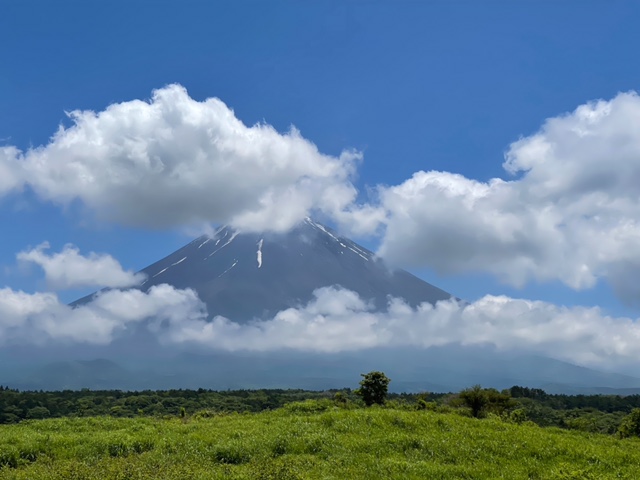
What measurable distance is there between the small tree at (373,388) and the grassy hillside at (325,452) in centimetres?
912

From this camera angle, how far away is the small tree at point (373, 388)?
27.3 meters

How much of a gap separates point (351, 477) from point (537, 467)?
503 centimetres

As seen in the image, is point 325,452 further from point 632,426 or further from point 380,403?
point 632,426

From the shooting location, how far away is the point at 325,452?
559 inches

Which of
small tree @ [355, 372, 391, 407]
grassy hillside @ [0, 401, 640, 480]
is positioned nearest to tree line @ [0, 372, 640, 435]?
small tree @ [355, 372, 391, 407]

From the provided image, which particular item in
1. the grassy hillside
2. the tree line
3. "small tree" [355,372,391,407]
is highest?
"small tree" [355,372,391,407]

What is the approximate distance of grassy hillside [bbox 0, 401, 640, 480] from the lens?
12.3 meters

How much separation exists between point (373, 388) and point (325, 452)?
537 inches

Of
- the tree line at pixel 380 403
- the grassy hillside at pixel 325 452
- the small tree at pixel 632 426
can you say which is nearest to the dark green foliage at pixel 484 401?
the tree line at pixel 380 403

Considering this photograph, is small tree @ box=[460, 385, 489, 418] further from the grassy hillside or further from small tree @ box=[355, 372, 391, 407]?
the grassy hillside

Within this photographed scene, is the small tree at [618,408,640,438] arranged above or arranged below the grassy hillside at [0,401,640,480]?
below

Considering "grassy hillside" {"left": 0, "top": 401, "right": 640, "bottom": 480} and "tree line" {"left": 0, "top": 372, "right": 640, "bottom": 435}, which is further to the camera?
"tree line" {"left": 0, "top": 372, "right": 640, "bottom": 435}

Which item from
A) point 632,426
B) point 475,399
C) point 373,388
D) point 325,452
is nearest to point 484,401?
point 475,399

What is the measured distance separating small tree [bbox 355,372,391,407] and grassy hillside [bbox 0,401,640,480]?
9.12m
